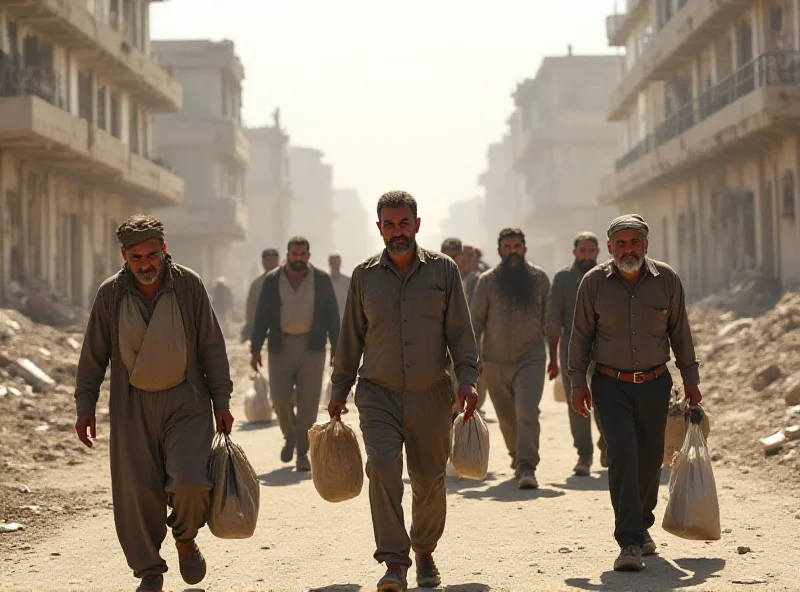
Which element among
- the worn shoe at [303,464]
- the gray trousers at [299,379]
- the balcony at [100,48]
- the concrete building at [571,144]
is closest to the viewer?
the worn shoe at [303,464]

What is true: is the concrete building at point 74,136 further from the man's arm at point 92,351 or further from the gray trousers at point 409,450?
the gray trousers at point 409,450

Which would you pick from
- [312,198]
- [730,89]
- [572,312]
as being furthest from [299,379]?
[312,198]

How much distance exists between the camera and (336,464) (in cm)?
650

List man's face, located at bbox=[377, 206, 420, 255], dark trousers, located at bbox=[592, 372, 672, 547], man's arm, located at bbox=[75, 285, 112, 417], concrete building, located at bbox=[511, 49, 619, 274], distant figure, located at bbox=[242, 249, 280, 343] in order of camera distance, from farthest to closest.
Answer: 1. concrete building, located at bbox=[511, 49, 619, 274]
2. distant figure, located at bbox=[242, 249, 280, 343]
3. dark trousers, located at bbox=[592, 372, 672, 547]
4. man's face, located at bbox=[377, 206, 420, 255]
5. man's arm, located at bbox=[75, 285, 112, 417]

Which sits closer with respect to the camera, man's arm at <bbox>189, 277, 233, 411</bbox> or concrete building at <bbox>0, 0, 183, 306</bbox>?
man's arm at <bbox>189, 277, 233, 411</bbox>

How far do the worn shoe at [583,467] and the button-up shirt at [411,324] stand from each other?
4.53 meters

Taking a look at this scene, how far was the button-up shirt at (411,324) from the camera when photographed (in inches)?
249

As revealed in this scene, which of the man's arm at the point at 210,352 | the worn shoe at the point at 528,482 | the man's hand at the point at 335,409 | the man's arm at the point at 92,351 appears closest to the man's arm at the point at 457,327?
the man's hand at the point at 335,409

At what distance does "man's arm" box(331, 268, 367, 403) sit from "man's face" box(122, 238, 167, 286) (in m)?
0.97

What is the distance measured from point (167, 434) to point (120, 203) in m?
31.9

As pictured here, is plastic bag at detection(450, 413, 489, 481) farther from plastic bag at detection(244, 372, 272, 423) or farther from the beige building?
the beige building

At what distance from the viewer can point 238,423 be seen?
16.0m

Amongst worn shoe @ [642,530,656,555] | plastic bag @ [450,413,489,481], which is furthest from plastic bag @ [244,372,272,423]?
worn shoe @ [642,530,656,555]

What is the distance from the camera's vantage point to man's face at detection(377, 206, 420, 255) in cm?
626
